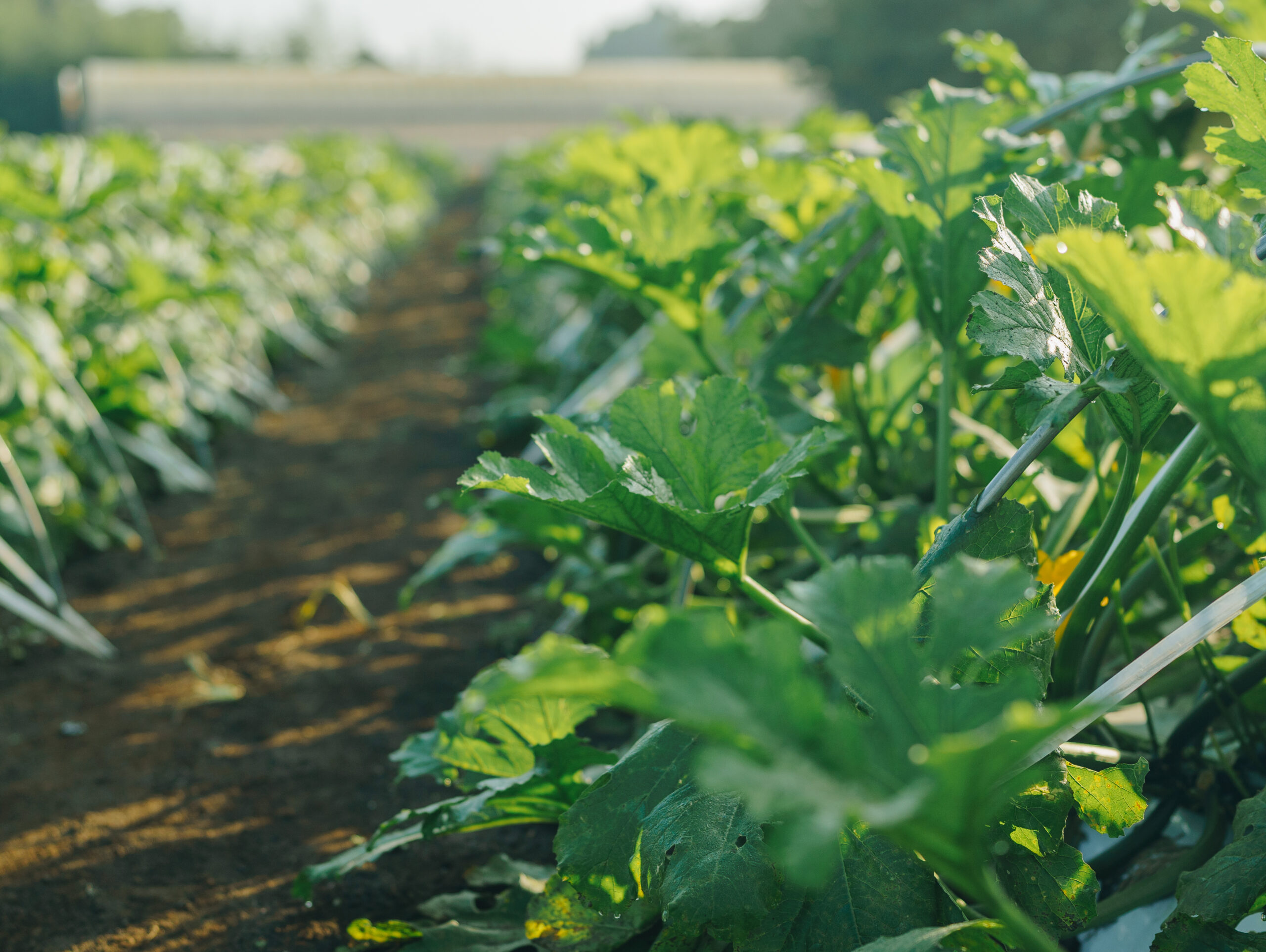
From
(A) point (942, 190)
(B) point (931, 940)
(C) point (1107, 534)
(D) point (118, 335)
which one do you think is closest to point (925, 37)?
(D) point (118, 335)

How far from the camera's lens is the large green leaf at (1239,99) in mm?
812

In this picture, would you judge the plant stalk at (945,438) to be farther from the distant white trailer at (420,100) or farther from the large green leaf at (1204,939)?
the distant white trailer at (420,100)

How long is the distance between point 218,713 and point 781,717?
1719mm

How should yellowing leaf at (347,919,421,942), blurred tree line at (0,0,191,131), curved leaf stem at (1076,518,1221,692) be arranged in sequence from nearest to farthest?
1. curved leaf stem at (1076,518,1221,692)
2. yellowing leaf at (347,919,421,942)
3. blurred tree line at (0,0,191,131)

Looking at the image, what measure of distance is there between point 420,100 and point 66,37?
30.0 m

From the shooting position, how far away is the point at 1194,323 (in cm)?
59

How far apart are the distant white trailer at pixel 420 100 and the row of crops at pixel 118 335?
18657 millimetres

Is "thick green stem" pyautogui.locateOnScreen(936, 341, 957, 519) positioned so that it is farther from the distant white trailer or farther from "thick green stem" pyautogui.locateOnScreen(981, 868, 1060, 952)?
the distant white trailer

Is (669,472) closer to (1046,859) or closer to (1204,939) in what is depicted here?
(1046,859)

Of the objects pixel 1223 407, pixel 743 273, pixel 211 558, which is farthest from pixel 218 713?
pixel 1223 407

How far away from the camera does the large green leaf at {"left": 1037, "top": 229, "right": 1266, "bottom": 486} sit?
575 mm

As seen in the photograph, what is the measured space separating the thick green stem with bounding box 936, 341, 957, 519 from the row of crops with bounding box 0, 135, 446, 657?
165 cm

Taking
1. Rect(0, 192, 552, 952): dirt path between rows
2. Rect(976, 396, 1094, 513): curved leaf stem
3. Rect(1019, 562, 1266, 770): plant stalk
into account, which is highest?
Rect(976, 396, 1094, 513): curved leaf stem

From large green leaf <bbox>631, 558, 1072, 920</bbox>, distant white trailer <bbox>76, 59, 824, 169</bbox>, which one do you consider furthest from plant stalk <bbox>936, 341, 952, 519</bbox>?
distant white trailer <bbox>76, 59, 824, 169</bbox>
